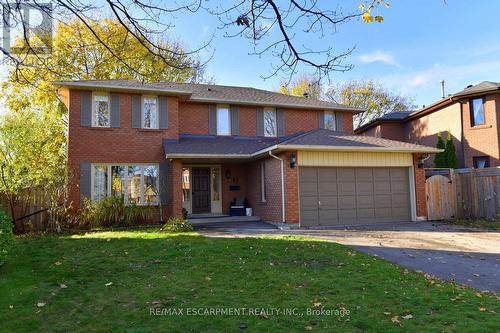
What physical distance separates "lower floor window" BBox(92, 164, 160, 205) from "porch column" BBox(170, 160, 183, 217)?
45.5 inches

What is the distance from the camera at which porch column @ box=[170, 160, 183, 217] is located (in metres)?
14.0

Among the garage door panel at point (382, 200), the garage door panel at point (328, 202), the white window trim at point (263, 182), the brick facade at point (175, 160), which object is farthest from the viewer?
the white window trim at point (263, 182)

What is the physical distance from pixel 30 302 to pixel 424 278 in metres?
6.30

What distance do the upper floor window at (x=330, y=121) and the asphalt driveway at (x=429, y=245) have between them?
6.79 meters

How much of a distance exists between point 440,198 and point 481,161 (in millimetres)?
5812

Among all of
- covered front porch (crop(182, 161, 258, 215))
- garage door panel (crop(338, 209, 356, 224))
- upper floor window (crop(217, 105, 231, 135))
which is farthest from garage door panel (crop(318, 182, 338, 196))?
upper floor window (crop(217, 105, 231, 135))

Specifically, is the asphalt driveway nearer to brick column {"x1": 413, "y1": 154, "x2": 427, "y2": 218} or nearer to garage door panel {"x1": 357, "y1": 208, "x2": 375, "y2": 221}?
brick column {"x1": 413, "y1": 154, "x2": 427, "y2": 218}

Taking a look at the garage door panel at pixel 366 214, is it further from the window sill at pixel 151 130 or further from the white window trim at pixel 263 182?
the window sill at pixel 151 130

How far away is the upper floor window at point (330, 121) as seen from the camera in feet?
62.2

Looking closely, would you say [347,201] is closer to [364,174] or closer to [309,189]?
[364,174]

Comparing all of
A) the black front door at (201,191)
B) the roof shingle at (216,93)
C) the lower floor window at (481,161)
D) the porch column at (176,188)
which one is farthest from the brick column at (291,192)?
the lower floor window at (481,161)

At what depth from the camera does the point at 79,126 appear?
14.4m

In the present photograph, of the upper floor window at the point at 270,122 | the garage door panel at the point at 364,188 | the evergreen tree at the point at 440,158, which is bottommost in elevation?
the garage door panel at the point at 364,188

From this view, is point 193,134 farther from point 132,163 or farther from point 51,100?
point 51,100
